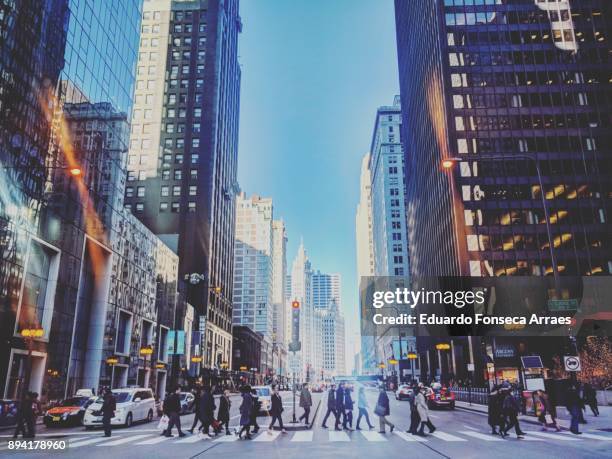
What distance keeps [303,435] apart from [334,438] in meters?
1.56

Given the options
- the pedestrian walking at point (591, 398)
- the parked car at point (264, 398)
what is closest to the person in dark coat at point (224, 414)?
the parked car at point (264, 398)

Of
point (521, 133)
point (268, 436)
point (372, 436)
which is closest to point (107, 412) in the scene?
point (268, 436)

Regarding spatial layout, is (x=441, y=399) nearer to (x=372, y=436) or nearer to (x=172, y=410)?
(x=372, y=436)

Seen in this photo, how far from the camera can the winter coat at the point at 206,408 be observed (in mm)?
17645

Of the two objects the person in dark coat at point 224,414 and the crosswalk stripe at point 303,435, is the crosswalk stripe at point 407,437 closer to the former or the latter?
the crosswalk stripe at point 303,435

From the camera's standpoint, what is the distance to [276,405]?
19.4m

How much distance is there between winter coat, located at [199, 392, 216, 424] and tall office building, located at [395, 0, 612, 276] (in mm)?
51564

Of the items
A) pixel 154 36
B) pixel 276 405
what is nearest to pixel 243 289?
pixel 154 36

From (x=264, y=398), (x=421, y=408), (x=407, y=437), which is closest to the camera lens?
(x=407, y=437)

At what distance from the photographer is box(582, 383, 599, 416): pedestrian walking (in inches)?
981

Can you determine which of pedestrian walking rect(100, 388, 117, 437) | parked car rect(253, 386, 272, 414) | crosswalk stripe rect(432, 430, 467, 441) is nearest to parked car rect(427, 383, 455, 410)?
parked car rect(253, 386, 272, 414)

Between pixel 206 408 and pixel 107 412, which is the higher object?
pixel 206 408

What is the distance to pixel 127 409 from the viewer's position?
23.4 meters

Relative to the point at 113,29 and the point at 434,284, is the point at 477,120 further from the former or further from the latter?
the point at 113,29
